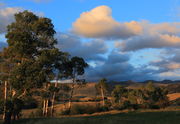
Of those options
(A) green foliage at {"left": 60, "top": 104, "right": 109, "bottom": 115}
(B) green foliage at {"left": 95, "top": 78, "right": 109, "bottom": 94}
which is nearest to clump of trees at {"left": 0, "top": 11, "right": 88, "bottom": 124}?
(A) green foliage at {"left": 60, "top": 104, "right": 109, "bottom": 115}

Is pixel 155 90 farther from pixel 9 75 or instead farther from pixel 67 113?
pixel 9 75

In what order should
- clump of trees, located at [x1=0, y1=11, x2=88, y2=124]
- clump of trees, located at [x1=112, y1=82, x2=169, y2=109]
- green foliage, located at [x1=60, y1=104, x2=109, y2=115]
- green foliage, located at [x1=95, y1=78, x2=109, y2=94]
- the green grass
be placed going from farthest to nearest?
green foliage, located at [x1=95, y1=78, x2=109, y2=94]
clump of trees, located at [x1=112, y1=82, x2=169, y2=109]
green foliage, located at [x1=60, y1=104, x2=109, y2=115]
clump of trees, located at [x1=0, y1=11, x2=88, y2=124]
the green grass

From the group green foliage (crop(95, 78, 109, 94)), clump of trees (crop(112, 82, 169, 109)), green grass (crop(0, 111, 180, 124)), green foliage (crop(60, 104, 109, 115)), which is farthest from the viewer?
green foliage (crop(95, 78, 109, 94))

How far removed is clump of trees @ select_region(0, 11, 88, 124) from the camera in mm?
33031

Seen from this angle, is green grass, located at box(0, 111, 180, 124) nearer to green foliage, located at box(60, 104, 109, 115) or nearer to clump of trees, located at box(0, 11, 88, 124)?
clump of trees, located at box(0, 11, 88, 124)

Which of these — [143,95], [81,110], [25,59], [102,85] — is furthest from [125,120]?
[143,95]

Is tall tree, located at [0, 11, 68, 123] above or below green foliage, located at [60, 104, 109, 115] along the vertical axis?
above

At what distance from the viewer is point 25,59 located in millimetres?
35781

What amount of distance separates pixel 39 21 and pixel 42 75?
313 inches

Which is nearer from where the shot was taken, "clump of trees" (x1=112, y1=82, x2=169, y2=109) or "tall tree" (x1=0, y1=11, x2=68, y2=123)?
"tall tree" (x1=0, y1=11, x2=68, y2=123)

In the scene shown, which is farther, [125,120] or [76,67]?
[76,67]

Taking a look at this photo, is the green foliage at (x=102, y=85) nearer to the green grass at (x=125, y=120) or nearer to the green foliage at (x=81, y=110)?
the green foliage at (x=81, y=110)

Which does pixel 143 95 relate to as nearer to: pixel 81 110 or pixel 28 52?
pixel 81 110

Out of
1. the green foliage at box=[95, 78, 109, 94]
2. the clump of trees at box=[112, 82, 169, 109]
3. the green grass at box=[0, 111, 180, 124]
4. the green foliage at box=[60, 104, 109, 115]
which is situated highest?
the green foliage at box=[95, 78, 109, 94]
